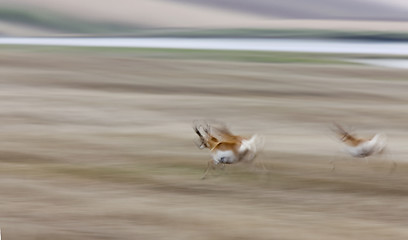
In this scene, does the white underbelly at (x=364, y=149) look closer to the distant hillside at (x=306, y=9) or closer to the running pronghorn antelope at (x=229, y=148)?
the running pronghorn antelope at (x=229, y=148)

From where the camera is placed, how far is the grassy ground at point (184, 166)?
23.2 feet

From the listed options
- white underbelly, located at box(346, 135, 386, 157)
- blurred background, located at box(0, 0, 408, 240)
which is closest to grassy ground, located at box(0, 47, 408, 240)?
blurred background, located at box(0, 0, 408, 240)

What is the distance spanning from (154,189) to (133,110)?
19.2 ft

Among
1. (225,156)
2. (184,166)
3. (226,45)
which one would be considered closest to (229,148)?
(225,156)

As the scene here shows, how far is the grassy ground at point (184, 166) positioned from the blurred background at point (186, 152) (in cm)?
2

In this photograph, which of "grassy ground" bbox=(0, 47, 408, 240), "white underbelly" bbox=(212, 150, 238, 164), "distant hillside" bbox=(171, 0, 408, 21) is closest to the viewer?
"grassy ground" bbox=(0, 47, 408, 240)

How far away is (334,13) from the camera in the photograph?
344ft

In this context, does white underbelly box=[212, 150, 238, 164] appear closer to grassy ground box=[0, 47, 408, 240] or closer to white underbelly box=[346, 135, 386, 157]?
grassy ground box=[0, 47, 408, 240]

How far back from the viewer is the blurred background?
714cm

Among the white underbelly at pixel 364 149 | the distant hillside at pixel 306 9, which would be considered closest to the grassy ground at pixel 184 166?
the white underbelly at pixel 364 149

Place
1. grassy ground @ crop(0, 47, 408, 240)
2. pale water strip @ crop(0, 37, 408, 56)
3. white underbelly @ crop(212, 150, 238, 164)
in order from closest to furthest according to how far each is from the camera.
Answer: grassy ground @ crop(0, 47, 408, 240) → white underbelly @ crop(212, 150, 238, 164) → pale water strip @ crop(0, 37, 408, 56)

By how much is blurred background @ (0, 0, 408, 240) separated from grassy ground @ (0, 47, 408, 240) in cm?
2

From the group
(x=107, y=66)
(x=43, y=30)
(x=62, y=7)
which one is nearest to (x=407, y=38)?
(x=43, y=30)

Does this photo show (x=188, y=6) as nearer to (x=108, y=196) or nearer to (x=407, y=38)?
(x=407, y=38)
